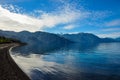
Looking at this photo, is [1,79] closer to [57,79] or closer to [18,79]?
A: [18,79]

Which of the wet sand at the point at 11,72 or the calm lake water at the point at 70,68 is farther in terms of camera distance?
the calm lake water at the point at 70,68

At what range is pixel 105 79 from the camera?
31219 mm

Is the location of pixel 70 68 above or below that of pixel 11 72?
below

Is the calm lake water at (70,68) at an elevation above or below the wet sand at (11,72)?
below

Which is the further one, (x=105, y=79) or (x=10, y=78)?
(x=105, y=79)

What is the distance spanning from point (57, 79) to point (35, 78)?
12.5ft

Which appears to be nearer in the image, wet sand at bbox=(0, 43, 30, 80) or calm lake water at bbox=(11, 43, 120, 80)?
wet sand at bbox=(0, 43, 30, 80)

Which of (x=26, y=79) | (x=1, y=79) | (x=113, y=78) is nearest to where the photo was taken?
(x=1, y=79)

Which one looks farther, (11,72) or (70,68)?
(70,68)

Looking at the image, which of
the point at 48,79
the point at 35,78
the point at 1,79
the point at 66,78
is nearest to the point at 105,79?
the point at 66,78

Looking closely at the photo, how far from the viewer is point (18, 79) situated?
26156 mm

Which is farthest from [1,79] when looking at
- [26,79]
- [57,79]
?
[57,79]

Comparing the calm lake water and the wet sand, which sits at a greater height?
the wet sand

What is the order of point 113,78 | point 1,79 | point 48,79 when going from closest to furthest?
point 1,79, point 48,79, point 113,78
